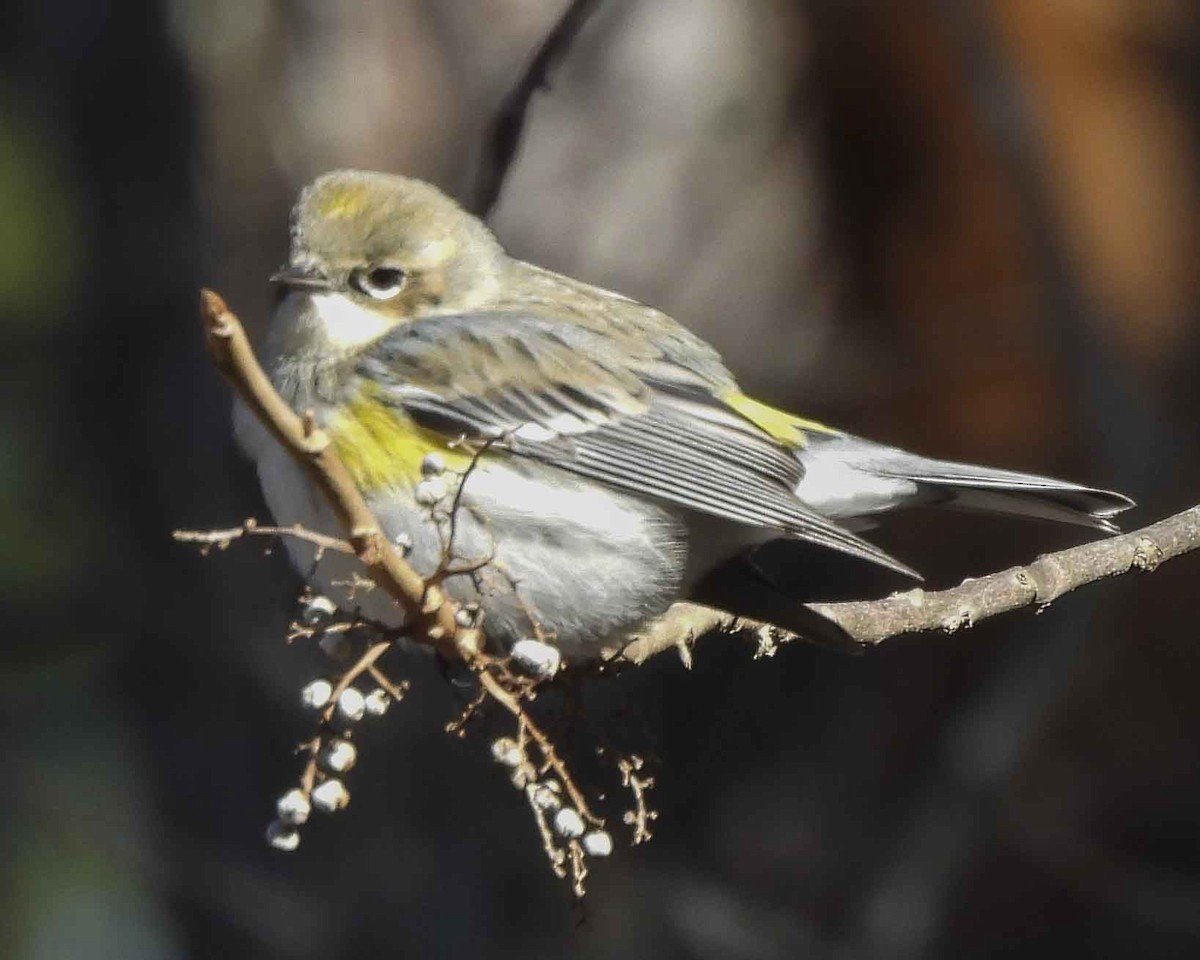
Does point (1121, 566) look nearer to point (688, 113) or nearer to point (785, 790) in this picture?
point (785, 790)

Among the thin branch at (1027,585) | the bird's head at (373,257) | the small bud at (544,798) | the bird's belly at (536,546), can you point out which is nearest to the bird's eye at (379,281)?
the bird's head at (373,257)

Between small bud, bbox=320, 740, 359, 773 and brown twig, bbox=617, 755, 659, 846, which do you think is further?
brown twig, bbox=617, 755, 659, 846

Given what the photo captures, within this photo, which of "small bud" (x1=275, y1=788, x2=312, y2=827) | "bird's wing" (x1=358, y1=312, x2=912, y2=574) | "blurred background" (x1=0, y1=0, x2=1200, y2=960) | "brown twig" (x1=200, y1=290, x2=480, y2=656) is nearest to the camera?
"brown twig" (x1=200, y1=290, x2=480, y2=656)

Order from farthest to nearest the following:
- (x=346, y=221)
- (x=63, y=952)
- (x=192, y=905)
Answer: (x=63, y=952) < (x=192, y=905) < (x=346, y=221)

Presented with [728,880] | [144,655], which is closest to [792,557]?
[728,880]

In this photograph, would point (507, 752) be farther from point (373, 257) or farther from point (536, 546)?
point (373, 257)

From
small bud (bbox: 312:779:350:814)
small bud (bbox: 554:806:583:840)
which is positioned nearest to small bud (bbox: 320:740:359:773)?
small bud (bbox: 312:779:350:814)

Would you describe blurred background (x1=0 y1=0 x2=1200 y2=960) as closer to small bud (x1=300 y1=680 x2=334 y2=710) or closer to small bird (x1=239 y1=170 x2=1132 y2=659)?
small bird (x1=239 y1=170 x2=1132 y2=659)
